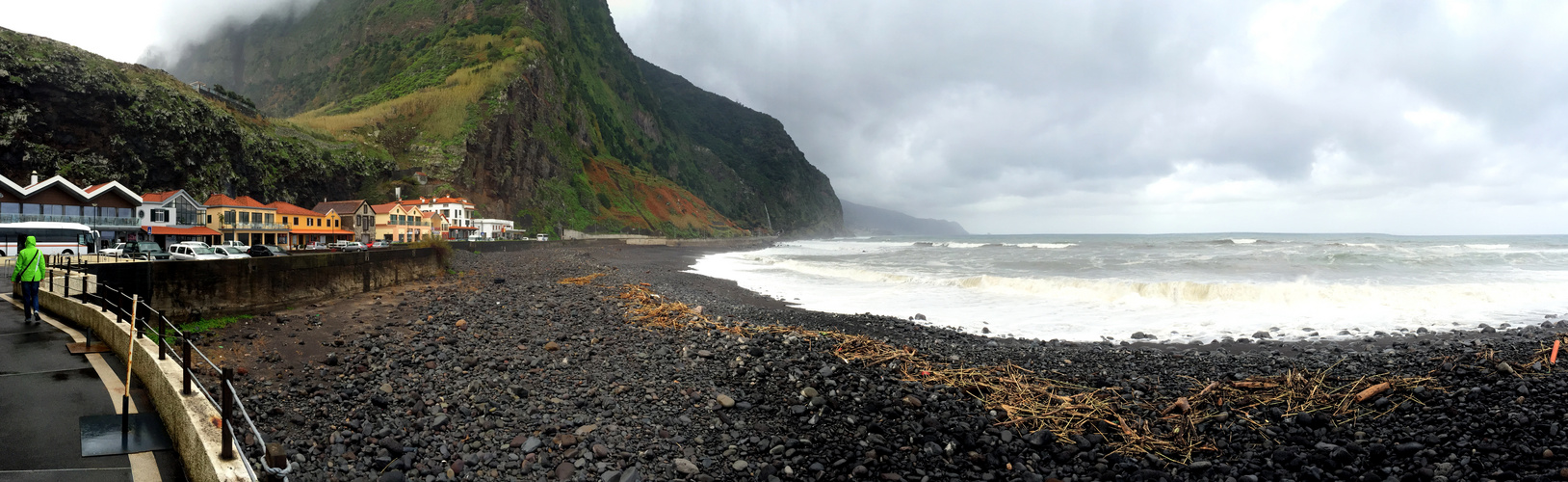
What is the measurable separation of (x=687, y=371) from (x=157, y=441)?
4.74 metres

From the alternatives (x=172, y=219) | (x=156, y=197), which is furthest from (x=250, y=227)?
(x=156, y=197)

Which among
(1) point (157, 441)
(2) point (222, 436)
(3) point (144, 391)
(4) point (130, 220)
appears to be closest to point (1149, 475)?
(2) point (222, 436)

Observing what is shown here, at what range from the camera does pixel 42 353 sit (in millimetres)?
6551

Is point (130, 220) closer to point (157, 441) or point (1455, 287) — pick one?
point (157, 441)

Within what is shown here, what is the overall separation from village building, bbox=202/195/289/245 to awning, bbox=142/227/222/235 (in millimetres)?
743

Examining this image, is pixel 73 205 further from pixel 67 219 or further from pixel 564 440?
pixel 564 440

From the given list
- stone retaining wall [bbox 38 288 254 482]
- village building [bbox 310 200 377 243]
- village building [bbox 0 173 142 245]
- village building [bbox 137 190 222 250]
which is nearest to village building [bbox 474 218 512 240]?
village building [bbox 310 200 377 243]

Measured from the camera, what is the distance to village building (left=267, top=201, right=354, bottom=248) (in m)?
40.1

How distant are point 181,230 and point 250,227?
12.3 ft

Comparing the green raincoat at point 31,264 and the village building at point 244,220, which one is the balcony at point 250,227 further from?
the green raincoat at point 31,264

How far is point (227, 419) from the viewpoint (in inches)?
143

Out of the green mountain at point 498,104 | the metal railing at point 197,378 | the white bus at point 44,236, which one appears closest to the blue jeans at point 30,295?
the metal railing at point 197,378

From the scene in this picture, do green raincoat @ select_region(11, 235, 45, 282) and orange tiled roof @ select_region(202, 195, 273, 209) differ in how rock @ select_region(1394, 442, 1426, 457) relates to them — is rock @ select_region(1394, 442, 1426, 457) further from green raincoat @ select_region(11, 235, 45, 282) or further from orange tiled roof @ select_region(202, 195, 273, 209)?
orange tiled roof @ select_region(202, 195, 273, 209)

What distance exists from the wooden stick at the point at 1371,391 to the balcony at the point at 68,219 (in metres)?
40.7
